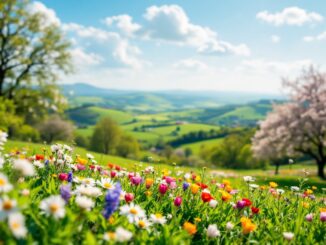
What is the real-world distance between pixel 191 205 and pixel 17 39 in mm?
33794

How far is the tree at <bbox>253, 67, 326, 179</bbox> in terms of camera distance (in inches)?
1411

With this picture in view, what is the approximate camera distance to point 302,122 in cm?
3644

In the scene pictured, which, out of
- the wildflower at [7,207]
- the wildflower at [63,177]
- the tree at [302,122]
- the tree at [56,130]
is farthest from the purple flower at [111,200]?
the tree at [56,130]

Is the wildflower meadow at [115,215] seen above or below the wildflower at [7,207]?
below

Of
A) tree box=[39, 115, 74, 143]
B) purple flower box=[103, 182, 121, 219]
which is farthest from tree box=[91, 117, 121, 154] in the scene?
purple flower box=[103, 182, 121, 219]

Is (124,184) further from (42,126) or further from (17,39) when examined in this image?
(42,126)

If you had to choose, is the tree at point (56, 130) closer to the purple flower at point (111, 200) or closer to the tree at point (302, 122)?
the tree at point (302, 122)

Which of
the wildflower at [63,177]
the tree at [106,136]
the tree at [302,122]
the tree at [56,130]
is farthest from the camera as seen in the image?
the tree at [56,130]

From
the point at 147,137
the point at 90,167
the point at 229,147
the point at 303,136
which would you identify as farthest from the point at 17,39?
the point at 147,137

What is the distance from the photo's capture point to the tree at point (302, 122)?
35.8 m

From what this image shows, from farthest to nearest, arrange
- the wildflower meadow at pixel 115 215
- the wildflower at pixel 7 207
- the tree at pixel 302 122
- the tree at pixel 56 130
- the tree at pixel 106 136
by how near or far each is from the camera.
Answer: the tree at pixel 56 130 < the tree at pixel 106 136 < the tree at pixel 302 122 < the wildflower meadow at pixel 115 215 < the wildflower at pixel 7 207

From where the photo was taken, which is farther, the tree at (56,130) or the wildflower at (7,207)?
the tree at (56,130)

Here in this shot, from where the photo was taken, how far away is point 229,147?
10225 centimetres

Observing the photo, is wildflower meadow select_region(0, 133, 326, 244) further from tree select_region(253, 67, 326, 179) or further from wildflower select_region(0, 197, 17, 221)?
tree select_region(253, 67, 326, 179)
